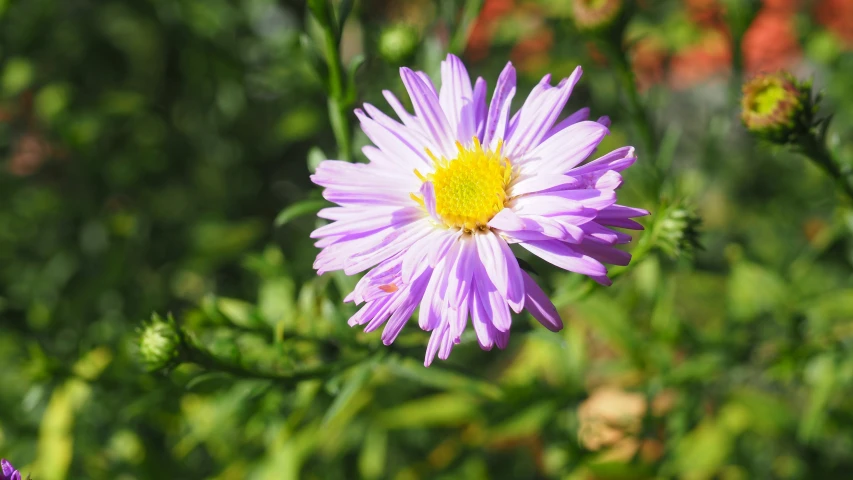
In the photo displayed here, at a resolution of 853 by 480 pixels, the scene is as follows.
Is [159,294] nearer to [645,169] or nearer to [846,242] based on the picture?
[645,169]

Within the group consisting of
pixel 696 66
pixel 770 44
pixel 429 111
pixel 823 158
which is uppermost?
pixel 429 111

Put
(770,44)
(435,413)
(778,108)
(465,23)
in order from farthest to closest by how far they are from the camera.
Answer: (770,44) → (435,413) → (465,23) → (778,108)

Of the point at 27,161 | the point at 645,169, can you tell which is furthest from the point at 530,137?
the point at 27,161

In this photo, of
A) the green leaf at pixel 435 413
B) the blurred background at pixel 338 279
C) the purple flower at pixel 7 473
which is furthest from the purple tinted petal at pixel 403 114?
the green leaf at pixel 435 413

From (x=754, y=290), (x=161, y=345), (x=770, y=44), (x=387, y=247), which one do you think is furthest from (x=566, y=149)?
(x=770, y=44)

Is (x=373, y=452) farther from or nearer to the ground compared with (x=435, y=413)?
nearer to the ground

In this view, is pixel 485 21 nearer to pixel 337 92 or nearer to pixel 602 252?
pixel 337 92

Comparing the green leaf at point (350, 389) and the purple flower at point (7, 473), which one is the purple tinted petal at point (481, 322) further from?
the purple flower at point (7, 473)

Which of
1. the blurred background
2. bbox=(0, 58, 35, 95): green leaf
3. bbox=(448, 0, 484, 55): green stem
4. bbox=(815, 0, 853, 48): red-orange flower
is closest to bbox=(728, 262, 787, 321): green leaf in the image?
the blurred background
